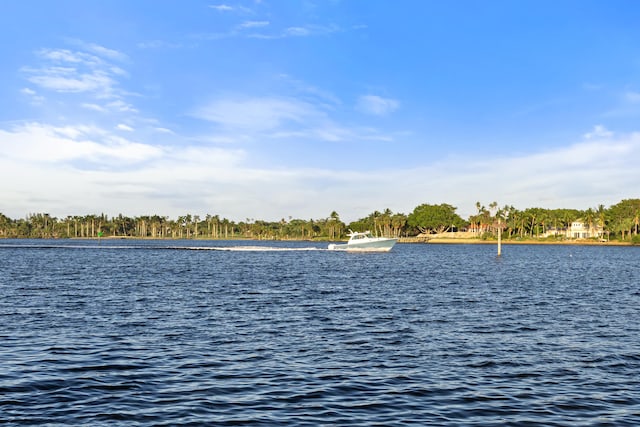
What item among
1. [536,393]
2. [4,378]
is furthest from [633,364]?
[4,378]

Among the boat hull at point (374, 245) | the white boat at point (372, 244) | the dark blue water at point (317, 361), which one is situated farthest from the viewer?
the boat hull at point (374, 245)

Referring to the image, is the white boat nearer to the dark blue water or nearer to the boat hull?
the boat hull

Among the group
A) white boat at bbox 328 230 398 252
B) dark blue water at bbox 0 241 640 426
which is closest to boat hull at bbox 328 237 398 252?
white boat at bbox 328 230 398 252

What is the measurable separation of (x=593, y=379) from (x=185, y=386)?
46.7 feet

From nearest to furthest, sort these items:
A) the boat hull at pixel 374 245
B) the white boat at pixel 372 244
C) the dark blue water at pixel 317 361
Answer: the dark blue water at pixel 317 361 → the white boat at pixel 372 244 → the boat hull at pixel 374 245

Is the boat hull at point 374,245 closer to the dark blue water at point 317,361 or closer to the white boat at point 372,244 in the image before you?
the white boat at point 372,244

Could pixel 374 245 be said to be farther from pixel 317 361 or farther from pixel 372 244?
pixel 317 361

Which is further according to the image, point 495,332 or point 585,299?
point 585,299

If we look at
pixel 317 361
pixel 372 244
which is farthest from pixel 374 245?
pixel 317 361

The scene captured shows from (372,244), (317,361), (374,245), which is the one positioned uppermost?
(372,244)

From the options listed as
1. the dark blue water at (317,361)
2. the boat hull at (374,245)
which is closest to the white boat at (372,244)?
the boat hull at (374,245)

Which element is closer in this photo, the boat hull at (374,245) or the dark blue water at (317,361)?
the dark blue water at (317,361)

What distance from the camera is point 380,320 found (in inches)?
1330

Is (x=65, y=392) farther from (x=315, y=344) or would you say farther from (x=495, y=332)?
(x=495, y=332)
